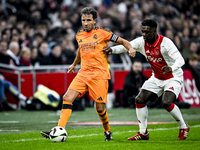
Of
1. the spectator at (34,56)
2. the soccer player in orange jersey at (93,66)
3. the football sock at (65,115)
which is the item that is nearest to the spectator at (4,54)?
the spectator at (34,56)

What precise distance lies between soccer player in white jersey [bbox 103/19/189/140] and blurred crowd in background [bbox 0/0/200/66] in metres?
8.00

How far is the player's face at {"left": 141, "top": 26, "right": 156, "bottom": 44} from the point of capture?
6.73m

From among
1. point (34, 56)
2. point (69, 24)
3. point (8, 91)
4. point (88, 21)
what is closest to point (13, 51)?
point (34, 56)

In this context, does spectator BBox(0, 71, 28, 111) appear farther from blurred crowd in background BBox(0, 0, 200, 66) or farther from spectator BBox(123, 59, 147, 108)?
spectator BBox(123, 59, 147, 108)

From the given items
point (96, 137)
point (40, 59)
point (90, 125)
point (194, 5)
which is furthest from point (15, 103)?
point (194, 5)

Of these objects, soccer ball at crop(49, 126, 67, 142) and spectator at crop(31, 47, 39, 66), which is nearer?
soccer ball at crop(49, 126, 67, 142)

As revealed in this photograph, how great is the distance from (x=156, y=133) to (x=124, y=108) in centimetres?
700

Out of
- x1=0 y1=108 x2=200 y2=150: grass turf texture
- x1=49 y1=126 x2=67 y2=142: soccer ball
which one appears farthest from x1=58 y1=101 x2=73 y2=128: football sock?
x1=0 y1=108 x2=200 y2=150: grass turf texture

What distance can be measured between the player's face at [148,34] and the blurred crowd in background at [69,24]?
26.4 ft

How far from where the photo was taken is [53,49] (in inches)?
620

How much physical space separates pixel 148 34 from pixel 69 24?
466 inches

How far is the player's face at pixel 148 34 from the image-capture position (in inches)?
265

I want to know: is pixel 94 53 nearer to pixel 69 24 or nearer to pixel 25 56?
pixel 25 56

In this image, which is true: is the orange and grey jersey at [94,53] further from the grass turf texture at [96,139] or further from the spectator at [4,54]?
the spectator at [4,54]
